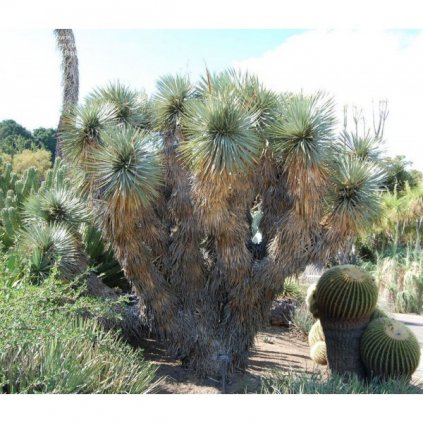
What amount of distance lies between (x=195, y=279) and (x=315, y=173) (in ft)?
6.81

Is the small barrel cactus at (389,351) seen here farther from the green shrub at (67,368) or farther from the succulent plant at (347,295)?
the green shrub at (67,368)

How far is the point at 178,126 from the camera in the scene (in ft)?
24.8

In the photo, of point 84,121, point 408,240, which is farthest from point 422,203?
point 84,121

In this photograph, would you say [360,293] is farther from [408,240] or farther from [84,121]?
[408,240]

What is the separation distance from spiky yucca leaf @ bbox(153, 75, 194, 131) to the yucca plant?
0.01 meters

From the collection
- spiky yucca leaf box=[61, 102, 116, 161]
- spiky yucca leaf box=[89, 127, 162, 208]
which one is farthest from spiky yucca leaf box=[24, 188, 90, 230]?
spiky yucca leaf box=[89, 127, 162, 208]

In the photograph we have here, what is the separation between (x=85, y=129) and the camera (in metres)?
7.65

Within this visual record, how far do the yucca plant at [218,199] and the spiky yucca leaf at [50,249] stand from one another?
66cm

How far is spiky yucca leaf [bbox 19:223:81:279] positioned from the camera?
7453mm

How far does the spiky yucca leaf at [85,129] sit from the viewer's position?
763 cm

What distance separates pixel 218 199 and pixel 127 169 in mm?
1076

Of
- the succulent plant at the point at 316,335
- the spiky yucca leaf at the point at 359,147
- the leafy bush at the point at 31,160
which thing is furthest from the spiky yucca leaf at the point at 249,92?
the leafy bush at the point at 31,160

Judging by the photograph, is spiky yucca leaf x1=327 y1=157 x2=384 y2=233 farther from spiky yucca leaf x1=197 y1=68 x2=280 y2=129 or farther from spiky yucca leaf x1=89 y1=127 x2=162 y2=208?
spiky yucca leaf x1=89 y1=127 x2=162 y2=208

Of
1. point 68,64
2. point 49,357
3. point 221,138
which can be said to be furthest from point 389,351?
point 68,64
